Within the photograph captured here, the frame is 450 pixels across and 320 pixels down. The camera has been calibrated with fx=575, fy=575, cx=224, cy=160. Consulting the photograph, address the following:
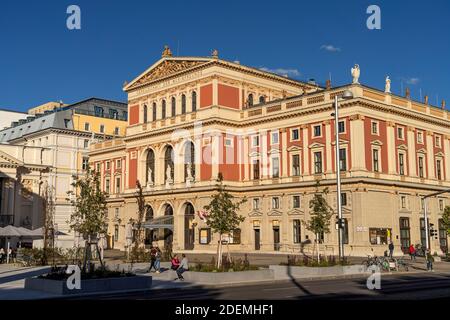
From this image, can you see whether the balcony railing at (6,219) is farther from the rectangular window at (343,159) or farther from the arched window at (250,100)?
the rectangular window at (343,159)

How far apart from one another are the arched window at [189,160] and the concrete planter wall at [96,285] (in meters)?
44.3

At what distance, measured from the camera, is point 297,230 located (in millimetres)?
62000

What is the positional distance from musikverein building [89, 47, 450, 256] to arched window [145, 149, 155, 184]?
Result: 244 mm

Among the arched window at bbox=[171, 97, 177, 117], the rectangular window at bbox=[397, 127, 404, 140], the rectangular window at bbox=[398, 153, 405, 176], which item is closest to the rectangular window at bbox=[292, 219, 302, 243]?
the rectangular window at bbox=[398, 153, 405, 176]

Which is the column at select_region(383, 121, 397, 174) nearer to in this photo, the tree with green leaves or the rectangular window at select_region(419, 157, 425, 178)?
the rectangular window at select_region(419, 157, 425, 178)

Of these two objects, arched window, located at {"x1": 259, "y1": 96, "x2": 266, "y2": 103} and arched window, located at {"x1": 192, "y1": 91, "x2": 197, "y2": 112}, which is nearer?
arched window, located at {"x1": 192, "y1": 91, "x2": 197, "y2": 112}

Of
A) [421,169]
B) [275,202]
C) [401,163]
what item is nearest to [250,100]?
[275,202]

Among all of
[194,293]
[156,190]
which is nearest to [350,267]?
[194,293]

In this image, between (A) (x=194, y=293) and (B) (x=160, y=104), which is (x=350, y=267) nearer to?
(A) (x=194, y=293)

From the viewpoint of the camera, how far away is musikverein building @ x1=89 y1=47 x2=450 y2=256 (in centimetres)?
5866

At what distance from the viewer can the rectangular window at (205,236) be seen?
6750cm

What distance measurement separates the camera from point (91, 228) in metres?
30.3

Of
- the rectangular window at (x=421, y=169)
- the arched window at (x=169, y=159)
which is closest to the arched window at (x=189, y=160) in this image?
the arched window at (x=169, y=159)
